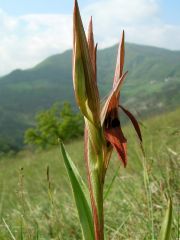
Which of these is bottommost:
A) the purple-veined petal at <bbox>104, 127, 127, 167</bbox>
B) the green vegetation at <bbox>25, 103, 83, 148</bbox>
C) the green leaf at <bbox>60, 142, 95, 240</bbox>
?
the green vegetation at <bbox>25, 103, 83, 148</bbox>

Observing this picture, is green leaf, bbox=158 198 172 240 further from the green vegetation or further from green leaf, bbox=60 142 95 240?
the green vegetation

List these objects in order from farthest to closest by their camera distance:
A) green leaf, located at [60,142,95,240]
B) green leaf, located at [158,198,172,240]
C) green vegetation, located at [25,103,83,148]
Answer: green vegetation, located at [25,103,83,148], green leaf, located at [60,142,95,240], green leaf, located at [158,198,172,240]

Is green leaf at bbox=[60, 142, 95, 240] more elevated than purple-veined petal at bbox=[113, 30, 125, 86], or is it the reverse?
purple-veined petal at bbox=[113, 30, 125, 86]

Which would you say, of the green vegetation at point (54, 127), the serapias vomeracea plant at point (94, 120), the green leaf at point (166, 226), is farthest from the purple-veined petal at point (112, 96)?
the green vegetation at point (54, 127)

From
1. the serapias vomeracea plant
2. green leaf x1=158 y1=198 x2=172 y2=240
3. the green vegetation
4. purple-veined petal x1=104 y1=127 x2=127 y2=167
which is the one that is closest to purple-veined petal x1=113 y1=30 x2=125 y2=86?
the serapias vomeracea plant

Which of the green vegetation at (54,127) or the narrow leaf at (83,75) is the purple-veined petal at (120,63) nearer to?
the narrow leaf at (83,75)

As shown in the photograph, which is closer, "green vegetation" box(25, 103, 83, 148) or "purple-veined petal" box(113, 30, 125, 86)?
"purple-veined petal" box(113, 30, 125, 86)

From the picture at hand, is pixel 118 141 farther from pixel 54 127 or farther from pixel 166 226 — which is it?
pixel 54 127
